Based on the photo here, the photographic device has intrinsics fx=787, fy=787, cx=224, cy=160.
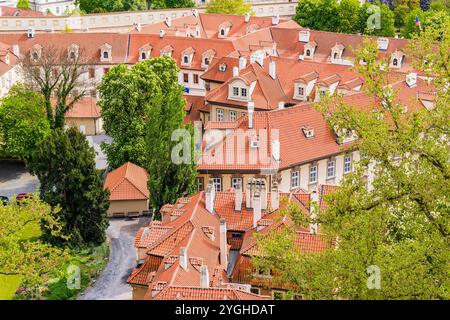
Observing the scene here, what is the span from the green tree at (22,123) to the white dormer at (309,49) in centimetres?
2539

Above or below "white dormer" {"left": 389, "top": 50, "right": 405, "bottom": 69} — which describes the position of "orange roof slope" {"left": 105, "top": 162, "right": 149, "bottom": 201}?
below

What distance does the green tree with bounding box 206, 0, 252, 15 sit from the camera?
9288 centimetres

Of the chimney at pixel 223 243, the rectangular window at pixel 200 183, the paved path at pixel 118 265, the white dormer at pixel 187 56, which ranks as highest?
the white dormer at pixel 187 56

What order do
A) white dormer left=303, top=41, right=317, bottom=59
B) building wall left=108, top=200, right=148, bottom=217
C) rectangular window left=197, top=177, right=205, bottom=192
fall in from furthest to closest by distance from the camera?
white dormer left=303, top=41, right=317, bottom=59 < building wall left=108, top=200, right=148, bottom=217 < rectangular window left=197, top=177, right=205, bottom=192

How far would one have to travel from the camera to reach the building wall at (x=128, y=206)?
49438 millimetres

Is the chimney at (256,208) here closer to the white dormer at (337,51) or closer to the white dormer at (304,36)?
the white dormer at (337,51)

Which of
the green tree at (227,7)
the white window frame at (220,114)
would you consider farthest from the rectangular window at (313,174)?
the green tree at (227,7)

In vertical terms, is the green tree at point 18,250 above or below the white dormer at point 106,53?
below

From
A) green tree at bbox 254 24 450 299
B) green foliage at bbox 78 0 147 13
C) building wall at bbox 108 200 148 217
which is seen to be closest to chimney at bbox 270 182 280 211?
building wall at bbox 108 200 148 217

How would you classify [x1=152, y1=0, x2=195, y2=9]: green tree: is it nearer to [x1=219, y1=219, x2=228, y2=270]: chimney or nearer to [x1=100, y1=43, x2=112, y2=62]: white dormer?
[x1=100, y1=43, x2=112, y2=62]: white dormer

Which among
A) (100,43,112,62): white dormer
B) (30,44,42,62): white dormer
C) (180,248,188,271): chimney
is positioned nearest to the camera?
(180,248,188,271): chimney

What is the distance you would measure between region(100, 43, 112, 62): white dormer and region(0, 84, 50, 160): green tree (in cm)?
1545

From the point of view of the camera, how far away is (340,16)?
88.1 m
